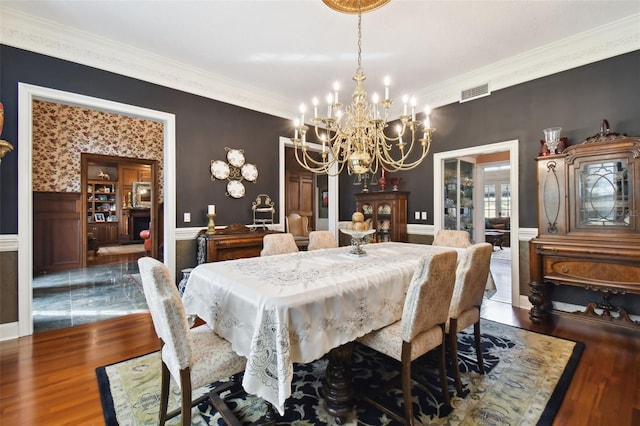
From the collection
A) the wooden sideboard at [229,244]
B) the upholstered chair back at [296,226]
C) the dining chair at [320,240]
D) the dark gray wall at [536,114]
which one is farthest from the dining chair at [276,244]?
the upholstered chair back at [296,226]

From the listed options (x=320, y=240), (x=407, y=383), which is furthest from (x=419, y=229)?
(x=407, y=383)

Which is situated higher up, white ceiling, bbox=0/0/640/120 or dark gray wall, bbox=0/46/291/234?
white ceiling, bbox=0/0/640/120

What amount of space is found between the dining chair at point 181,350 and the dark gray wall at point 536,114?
3.83m

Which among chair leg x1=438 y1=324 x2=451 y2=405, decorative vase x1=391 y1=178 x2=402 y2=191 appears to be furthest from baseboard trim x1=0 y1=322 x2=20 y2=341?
decorative vase x1=391 y1=178 x2=402 y2=191

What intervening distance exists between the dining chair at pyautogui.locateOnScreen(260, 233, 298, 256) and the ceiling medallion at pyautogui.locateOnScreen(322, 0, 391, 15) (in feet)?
7.29

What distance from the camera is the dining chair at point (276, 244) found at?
9.89 ft

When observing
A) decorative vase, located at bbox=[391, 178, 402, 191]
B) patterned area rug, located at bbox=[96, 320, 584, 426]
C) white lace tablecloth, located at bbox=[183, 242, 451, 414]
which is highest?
decorative vase, located at bbox=[391, 178, 402, 191]

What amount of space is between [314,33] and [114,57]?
2310 mm

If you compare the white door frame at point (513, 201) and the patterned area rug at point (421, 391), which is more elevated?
the white door frame at point (513, 201)

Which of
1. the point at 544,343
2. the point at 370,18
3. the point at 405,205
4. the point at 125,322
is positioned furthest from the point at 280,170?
the point at 544,343

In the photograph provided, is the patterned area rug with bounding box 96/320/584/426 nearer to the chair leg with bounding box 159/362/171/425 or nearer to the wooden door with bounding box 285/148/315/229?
the chair leg with bounding box 159/362/171/425

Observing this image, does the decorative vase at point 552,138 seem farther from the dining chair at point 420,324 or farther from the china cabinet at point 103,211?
the china cabinet at point 103,211

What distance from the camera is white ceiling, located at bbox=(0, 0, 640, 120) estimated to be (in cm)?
265

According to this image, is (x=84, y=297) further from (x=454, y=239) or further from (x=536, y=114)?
(x=536, y=114)
